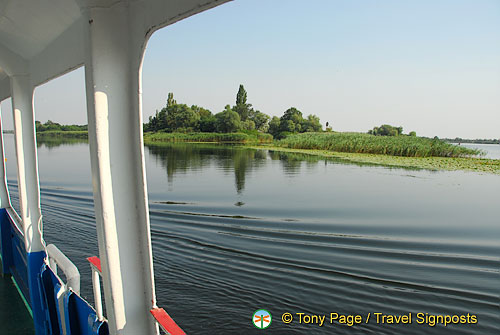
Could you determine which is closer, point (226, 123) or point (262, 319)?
point (262, 319)

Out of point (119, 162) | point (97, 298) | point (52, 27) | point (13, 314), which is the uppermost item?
point (52, 27)

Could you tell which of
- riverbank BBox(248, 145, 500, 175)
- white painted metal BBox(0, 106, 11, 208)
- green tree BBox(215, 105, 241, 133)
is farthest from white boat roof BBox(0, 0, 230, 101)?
green tree BBox(215, 105, 241, 133)

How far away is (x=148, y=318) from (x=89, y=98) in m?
0.77

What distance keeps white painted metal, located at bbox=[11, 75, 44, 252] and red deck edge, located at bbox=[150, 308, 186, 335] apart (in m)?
1.54

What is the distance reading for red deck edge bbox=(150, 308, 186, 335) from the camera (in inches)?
39.5

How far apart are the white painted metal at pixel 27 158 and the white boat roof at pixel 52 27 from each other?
11 centimetres

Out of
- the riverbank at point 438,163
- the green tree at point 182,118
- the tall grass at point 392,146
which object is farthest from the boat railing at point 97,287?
the green tree at point 182,118

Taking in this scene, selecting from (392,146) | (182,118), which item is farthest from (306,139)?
(182,118)

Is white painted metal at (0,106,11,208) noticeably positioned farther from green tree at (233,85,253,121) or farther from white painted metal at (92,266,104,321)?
green tree at (233,85,253,121)

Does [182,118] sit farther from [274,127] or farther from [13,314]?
[13,314]

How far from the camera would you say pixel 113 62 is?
1108 millimetres

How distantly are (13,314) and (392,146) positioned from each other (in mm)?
17754

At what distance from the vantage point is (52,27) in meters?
1.57

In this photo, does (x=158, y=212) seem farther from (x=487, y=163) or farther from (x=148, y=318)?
(x=487, y=163)
